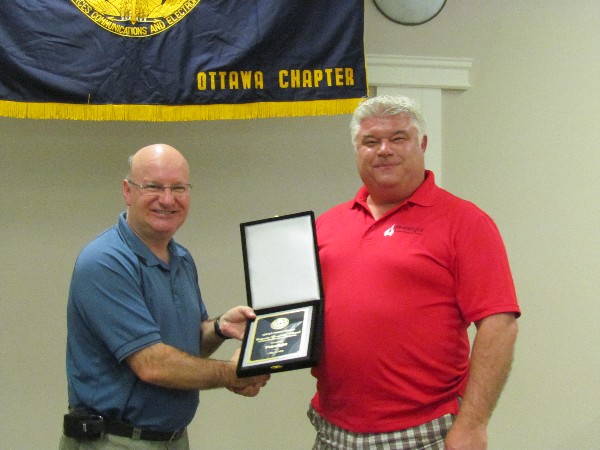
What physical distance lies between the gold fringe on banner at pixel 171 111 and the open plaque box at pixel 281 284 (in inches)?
39.2

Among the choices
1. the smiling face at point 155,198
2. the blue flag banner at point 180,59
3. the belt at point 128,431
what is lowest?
the belt at point 128,431

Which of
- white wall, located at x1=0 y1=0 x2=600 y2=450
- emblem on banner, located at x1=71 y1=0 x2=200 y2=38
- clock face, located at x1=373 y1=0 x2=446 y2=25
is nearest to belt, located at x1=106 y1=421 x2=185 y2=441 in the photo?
white wall, located at x1=0 y1=0 x2=600 y2=450

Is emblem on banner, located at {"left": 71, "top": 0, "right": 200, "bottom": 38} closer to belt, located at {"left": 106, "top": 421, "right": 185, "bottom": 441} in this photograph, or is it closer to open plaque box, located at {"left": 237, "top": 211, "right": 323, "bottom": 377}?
open plaque box, located at {"left": 237, "top": 211, "right": 323, "bottom": 377}

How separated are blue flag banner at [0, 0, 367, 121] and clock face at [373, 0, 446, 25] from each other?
0.36m

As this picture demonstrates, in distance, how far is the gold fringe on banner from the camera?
3.12 meters

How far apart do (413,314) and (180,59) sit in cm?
169

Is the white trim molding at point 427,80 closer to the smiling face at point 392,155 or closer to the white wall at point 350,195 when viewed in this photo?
the white wall at point 350,195

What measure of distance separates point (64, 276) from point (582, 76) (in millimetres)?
2834

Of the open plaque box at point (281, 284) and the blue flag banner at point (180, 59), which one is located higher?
the blue flag banner at point (180, 59)

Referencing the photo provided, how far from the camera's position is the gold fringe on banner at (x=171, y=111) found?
3.12 metres

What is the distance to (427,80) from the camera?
362cm

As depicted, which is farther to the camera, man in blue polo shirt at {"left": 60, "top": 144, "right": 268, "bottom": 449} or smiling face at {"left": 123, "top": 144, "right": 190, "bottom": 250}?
smiling face at {"left": 123, "top": 144, "right": 190, "bottom": 250}

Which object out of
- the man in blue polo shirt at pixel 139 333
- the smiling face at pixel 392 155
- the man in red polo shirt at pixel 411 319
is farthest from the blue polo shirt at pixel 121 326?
the smiling face at pixel 392 155

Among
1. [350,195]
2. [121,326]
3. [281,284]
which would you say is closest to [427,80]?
[350,195]
